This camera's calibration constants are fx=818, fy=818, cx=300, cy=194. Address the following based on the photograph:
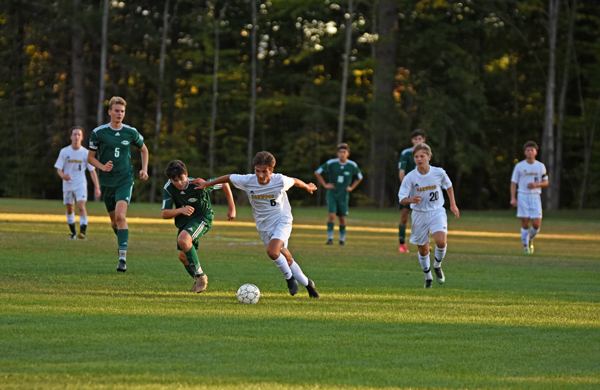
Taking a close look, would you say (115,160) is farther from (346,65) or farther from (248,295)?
(346,65)

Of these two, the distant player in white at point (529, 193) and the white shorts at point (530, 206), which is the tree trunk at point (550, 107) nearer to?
the distant player in white at point (529, 193)

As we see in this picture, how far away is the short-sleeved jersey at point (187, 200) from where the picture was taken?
31.5 ft

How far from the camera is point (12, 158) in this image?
48000 millimetres

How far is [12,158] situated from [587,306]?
4398 cm

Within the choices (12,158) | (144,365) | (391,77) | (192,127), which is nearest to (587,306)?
(144,365)

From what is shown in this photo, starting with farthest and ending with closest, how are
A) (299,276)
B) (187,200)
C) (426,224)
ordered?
(426,224) < (187,200) < (299,276)

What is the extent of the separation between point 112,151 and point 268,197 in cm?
350

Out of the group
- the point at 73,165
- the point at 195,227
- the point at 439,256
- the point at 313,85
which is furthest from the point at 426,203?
the point at 313,85

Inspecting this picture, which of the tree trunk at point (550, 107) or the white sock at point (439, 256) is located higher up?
the tree trunk at point (550, 107)

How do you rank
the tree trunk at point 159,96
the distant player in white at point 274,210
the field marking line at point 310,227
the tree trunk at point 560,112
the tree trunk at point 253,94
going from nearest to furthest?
1. the distant player in white at point 274,210
2. the field marking line at point 310,227
3. the tree trunk at point 560,112
4. the tree trunk at point 159,96
5. the tree trunk at point 253,94

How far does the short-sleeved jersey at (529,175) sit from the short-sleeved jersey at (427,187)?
7341mm

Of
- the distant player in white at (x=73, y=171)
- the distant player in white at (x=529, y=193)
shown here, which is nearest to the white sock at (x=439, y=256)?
the distant player in white at (x=529, y=193)

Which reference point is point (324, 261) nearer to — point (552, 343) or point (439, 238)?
point (439, 238)

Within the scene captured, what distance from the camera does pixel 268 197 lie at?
913cm
